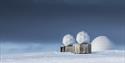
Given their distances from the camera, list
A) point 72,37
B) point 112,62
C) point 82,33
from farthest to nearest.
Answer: point 72,37 < point 82,33 < point 112,62

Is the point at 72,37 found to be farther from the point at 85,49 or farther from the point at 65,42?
the point at 85,49

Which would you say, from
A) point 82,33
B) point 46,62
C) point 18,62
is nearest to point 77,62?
point 46,62

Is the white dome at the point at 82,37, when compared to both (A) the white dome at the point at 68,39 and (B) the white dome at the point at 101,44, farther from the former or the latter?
(B) the white dome at the point at 101,44

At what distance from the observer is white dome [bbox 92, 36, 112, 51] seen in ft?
249

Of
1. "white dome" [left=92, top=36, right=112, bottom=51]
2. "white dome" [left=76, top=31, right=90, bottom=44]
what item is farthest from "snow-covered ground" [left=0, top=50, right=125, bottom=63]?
"white dome" [left=92, top=36, right=112, bottom=51]

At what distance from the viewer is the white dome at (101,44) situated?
75875 mm

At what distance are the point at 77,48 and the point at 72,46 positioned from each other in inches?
272

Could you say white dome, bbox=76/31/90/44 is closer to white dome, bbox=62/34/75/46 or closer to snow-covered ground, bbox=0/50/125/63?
white dome, bbox=62/34/75/46

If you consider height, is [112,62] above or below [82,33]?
below

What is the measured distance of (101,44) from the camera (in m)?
76.9

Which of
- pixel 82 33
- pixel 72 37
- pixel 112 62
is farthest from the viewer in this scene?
pixel 72 37

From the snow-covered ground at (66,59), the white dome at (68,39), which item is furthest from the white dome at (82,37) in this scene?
the snow-covered ground at (66,59)

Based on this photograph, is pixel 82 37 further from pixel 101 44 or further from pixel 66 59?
pixel 66 59

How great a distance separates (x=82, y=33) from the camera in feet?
213
